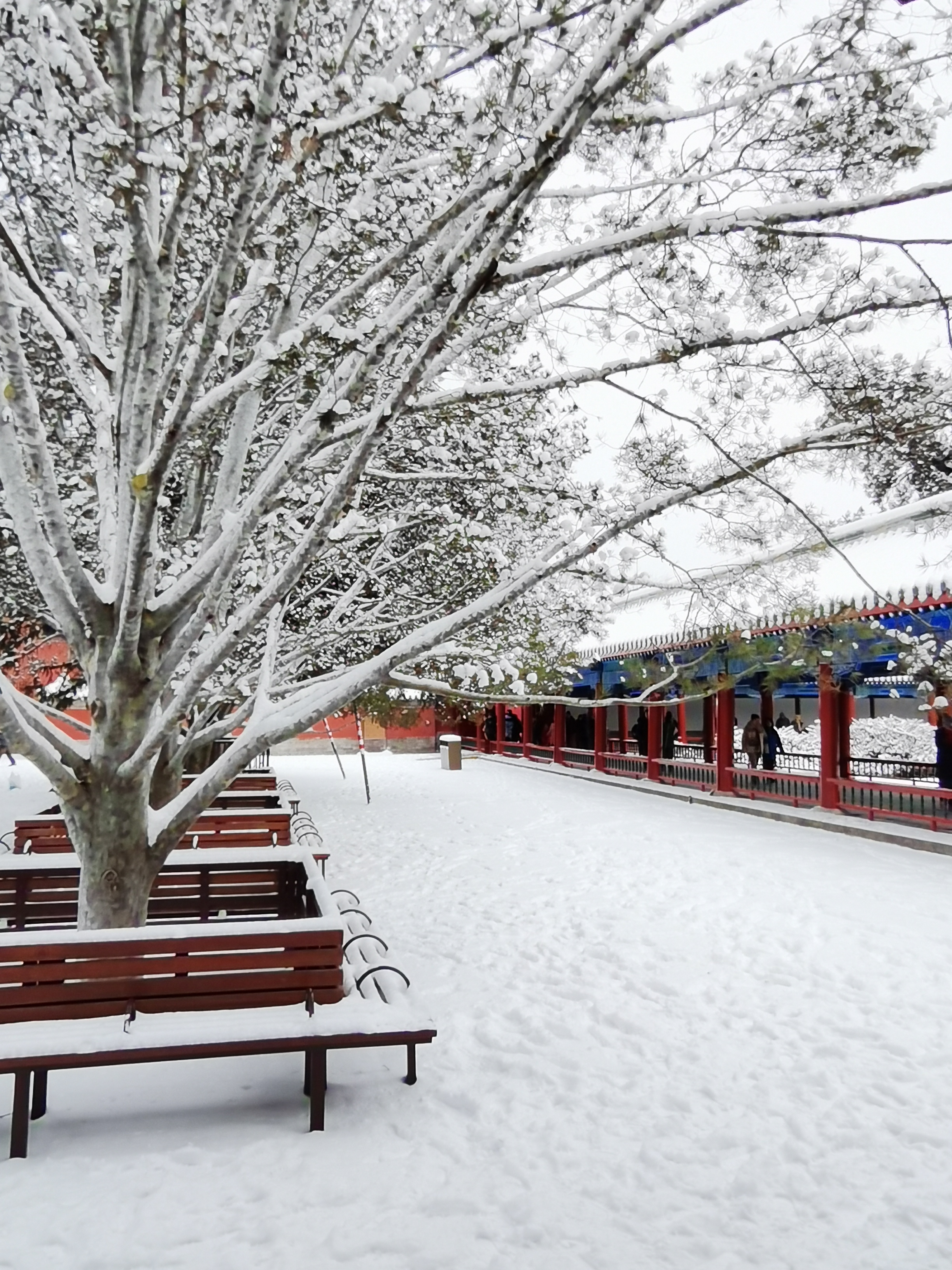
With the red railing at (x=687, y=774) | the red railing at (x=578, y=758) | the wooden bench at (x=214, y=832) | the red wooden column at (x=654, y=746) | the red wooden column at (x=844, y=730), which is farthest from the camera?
the red railing at (x=578, y=758)

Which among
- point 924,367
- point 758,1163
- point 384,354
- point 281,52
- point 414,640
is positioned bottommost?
point 758,1163

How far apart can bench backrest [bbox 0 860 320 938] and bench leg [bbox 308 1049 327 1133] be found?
90.7 inches

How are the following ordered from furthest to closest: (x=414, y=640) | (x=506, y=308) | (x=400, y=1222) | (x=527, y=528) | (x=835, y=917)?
(x=527, y=528)
(x=835, y=917)
(x=506, y=308)
(x=414, y=640)
(x=400, y=1222)

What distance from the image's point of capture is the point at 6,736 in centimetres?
392

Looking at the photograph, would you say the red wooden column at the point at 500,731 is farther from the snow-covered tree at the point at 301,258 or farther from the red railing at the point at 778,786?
the snow-covered tree at the point at 301,258

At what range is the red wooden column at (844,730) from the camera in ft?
52.9

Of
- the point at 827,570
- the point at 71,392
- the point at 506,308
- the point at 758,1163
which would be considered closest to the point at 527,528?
the point at 506,308

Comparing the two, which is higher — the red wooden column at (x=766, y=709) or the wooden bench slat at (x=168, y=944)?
the red wooden column at (x=766, y=709)

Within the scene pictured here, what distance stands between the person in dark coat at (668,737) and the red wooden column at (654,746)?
155 cm

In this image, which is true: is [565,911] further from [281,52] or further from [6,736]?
[281,52]

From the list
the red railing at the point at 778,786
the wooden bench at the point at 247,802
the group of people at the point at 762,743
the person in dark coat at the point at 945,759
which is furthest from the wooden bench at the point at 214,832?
the group of people at the point at 762,743

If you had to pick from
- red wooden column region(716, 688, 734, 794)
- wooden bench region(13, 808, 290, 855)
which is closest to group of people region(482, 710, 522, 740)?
red wooden column region(716, 688, 734, 794)

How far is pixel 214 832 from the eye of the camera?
30.1 ft

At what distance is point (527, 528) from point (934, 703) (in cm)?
515
